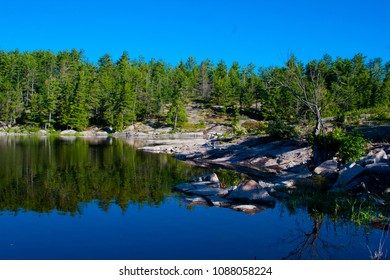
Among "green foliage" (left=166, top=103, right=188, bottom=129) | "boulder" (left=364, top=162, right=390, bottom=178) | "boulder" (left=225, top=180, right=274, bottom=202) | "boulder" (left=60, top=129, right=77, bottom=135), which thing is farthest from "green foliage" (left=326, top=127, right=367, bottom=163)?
"boulder" (left=60, top=129, right=77, bottom=135)

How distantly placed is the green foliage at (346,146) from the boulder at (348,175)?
17.3ft

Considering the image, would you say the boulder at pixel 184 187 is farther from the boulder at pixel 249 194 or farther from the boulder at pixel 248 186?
the boulder at pixel 248 186

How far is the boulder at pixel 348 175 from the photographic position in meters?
18.6

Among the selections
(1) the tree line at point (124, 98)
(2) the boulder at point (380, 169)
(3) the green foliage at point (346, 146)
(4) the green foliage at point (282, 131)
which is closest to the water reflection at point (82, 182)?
(3) the green foliage at point (346, 146)

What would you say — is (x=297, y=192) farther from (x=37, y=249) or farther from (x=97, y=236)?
(x=37, y=249)

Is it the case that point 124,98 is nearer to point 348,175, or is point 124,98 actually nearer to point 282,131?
point 282,131

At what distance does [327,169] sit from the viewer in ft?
75.7

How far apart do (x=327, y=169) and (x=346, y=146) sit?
2815 millimetres

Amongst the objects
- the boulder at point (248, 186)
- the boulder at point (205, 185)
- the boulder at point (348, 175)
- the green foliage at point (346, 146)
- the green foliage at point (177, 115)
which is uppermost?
the green foliage at point (177, 115)

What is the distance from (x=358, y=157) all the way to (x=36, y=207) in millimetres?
20110

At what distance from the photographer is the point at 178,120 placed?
311ft

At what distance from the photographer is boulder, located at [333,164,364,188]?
18594 mm

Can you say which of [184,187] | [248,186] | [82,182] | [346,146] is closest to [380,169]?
[248,186]

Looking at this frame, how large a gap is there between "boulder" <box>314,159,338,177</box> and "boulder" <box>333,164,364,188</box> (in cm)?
271
